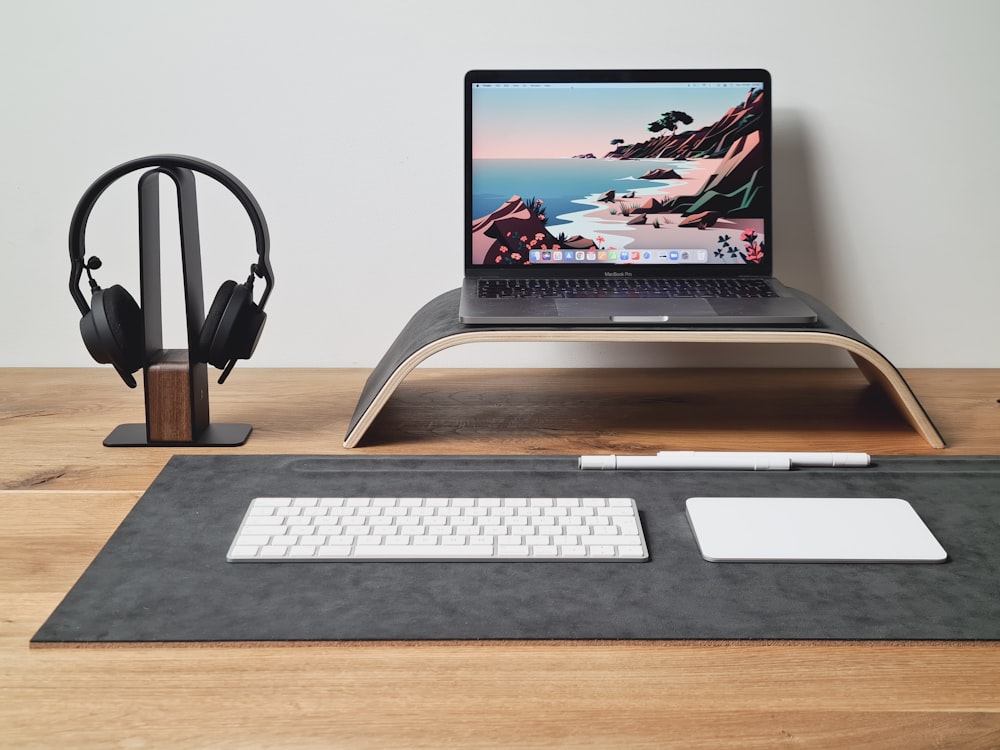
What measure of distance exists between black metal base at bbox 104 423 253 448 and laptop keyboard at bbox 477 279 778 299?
1.04ft

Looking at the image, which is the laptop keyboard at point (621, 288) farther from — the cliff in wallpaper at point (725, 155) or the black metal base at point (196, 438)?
the black metal base at point (196, 438)

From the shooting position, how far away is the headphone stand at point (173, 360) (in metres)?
1.03

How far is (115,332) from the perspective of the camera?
3.30 ft

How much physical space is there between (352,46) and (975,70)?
0.84 meters

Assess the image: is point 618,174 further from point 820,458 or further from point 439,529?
point 439,529

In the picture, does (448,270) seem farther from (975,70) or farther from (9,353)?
(975,70)

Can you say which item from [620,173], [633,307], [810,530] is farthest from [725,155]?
[810,530]

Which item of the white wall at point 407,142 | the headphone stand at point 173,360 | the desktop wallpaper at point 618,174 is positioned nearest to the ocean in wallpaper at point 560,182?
the desktop wallpaper at point 618,174

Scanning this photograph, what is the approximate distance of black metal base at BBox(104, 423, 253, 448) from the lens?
1.05 m

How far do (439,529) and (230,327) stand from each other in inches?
14.9

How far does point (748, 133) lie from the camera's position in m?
1.21

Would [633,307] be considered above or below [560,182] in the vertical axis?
below

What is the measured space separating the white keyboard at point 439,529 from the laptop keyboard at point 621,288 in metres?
0.33

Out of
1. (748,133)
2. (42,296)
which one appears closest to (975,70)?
(748,133)
